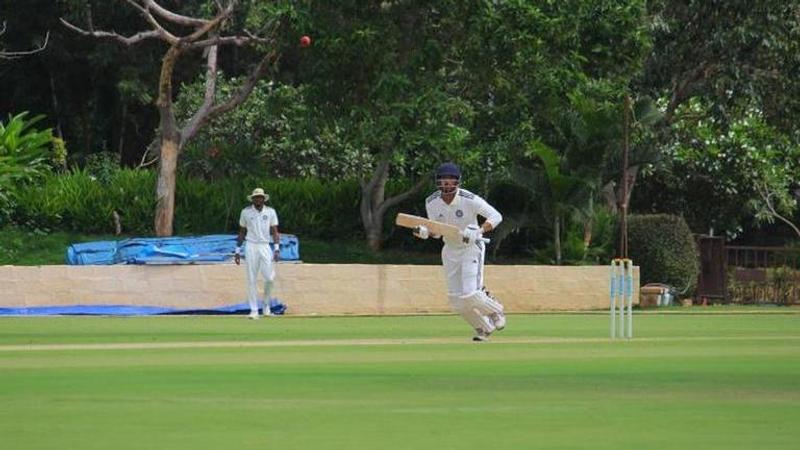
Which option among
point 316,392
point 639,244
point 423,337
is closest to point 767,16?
point 639,244

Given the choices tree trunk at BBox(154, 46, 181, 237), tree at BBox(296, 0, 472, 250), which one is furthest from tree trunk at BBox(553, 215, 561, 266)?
tree trunk at BBox(154, 46, 181, 237)

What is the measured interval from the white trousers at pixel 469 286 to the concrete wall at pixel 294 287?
1197 centimetres

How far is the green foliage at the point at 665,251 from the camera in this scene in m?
40.8

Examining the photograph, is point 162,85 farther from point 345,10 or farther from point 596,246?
point 596,246

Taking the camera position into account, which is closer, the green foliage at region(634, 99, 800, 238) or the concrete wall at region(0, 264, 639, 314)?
the concrete wall at region(0, 264, 639, 314)

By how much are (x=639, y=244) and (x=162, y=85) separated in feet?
33.1

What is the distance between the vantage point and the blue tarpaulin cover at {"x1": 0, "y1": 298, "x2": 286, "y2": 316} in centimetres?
3369

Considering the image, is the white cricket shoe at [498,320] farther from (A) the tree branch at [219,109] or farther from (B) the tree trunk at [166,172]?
(B) the tree trunk at [166,172]

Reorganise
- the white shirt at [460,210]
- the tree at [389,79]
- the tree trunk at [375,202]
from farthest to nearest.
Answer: the tree trunk at [375,202] < the tree at [389,79] < the white shirt at [460,210]

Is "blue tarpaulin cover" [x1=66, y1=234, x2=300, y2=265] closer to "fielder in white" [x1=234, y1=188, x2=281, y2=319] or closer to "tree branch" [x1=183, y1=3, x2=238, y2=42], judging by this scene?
"fielder in white" [x1=234, y1=188, x2=281, y2=319]

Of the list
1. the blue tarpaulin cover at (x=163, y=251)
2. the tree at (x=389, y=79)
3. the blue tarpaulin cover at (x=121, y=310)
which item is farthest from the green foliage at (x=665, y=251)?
the blue tarpaulin cover at (x=121, y=310)

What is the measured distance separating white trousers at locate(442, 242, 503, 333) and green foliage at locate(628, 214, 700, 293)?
17630 millimetres

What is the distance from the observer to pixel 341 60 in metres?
38.5

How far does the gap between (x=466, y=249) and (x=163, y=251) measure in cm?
1268
